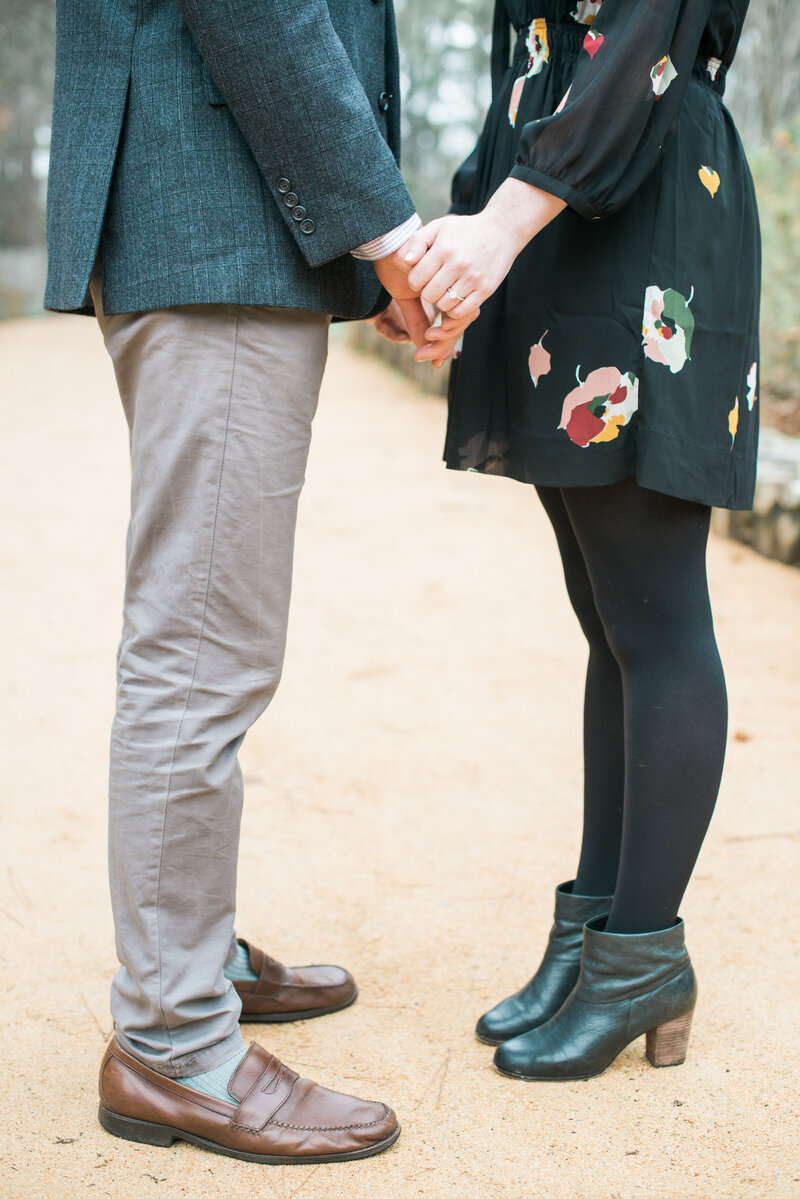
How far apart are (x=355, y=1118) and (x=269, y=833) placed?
0.96 metres

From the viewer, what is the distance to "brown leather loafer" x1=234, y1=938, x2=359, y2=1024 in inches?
60.3

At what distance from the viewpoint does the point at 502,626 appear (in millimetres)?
3631

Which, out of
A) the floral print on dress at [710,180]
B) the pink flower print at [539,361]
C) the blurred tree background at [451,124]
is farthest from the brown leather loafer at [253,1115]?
the blurred tree background at [451,124]

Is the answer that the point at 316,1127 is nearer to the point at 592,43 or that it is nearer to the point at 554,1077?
the point at 554,1077

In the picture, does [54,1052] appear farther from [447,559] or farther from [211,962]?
[447,559]

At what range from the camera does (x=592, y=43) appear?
1170 mm

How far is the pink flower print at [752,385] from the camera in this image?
133cm

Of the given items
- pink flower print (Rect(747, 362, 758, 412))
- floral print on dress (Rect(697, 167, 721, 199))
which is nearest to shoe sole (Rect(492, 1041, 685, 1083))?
pink flower print (Rect(747, 362, 758, 412))

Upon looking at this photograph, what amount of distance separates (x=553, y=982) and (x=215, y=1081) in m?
0.50

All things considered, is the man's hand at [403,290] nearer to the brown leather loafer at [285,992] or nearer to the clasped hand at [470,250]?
the clasped hand at [470,250]

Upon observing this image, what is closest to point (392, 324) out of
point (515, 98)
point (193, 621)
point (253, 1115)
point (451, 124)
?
point (515, 98)

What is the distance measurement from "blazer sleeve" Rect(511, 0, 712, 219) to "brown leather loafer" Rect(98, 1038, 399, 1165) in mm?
1055

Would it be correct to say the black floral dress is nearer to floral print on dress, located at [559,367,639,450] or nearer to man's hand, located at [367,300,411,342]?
floral print on dress, located at [559,367,639,450]

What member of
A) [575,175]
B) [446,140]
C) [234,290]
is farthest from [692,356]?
[446,140]
